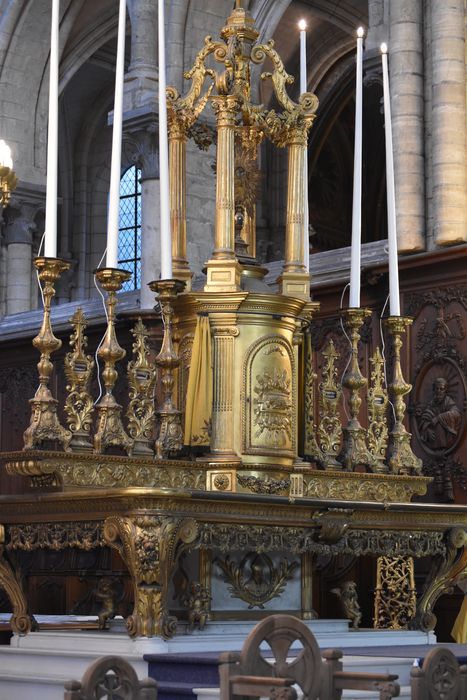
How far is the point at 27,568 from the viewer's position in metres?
7.04

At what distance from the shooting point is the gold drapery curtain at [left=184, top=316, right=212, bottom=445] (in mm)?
7242

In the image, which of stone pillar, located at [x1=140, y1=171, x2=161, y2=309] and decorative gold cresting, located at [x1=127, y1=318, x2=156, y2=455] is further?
stone pillar, located at [x1=140, y1=171, x2=161, y2=309]

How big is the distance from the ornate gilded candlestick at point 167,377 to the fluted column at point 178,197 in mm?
745

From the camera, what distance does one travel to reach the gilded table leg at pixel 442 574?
782 cm

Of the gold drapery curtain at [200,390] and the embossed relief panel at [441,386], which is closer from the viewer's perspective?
the gold drapery curtain at [200,390]

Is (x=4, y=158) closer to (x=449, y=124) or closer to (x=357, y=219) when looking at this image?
(x=357, y=219)

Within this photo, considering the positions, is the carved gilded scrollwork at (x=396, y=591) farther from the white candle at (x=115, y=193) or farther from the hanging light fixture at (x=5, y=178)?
the hanging light fixture at (x=5, y=178)

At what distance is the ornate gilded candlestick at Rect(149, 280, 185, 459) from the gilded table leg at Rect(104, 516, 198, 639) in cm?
68

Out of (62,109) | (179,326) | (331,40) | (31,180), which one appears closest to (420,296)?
(179,326)

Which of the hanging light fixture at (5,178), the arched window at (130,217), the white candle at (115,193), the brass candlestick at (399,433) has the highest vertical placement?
the arched window at (130,217)

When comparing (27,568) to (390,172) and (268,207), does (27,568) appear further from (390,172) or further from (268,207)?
(268,207)

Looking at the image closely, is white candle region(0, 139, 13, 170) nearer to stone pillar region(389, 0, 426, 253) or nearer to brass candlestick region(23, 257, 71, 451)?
brass candlestick region(23, 257, 71, 451)

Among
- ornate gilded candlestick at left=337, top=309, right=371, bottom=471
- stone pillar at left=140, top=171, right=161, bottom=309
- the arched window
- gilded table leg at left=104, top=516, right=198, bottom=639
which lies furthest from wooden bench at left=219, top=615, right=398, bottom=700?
the arched window

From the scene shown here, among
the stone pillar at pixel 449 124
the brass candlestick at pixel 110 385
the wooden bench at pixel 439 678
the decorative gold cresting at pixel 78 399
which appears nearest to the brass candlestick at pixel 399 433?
the brass candlestick at pixel 110 385
